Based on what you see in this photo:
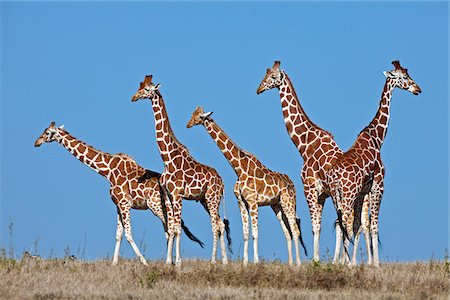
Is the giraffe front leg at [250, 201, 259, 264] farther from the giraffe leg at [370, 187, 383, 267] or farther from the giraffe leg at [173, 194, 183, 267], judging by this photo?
the giraffe leg at [370, 187, 383, 267]

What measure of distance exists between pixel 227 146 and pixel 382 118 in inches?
135

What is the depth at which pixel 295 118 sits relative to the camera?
21453 millimetres

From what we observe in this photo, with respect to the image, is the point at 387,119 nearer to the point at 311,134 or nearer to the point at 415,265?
the point at 311,134

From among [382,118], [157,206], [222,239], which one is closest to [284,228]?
[222,239]

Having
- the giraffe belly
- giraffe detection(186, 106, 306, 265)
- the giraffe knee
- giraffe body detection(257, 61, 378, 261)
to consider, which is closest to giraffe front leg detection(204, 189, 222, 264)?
giraffe detection(186, 106, 306, 265)

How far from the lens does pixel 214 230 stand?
21094 mm

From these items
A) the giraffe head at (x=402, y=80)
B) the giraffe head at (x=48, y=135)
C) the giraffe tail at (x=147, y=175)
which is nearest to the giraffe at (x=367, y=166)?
the giraffe head at (x=402, y=80)

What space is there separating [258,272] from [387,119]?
17.7ft

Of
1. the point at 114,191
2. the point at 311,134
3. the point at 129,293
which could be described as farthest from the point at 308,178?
the point at 129,293

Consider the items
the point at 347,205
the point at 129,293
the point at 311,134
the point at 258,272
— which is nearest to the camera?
the point at 129,293

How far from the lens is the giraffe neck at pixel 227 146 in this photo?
21.2m

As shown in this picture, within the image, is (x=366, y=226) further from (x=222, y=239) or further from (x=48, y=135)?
(x=48, y=135)

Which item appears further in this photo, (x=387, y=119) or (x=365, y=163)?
(x=387, y=119)

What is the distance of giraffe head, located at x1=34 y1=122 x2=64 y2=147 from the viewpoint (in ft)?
73.6
